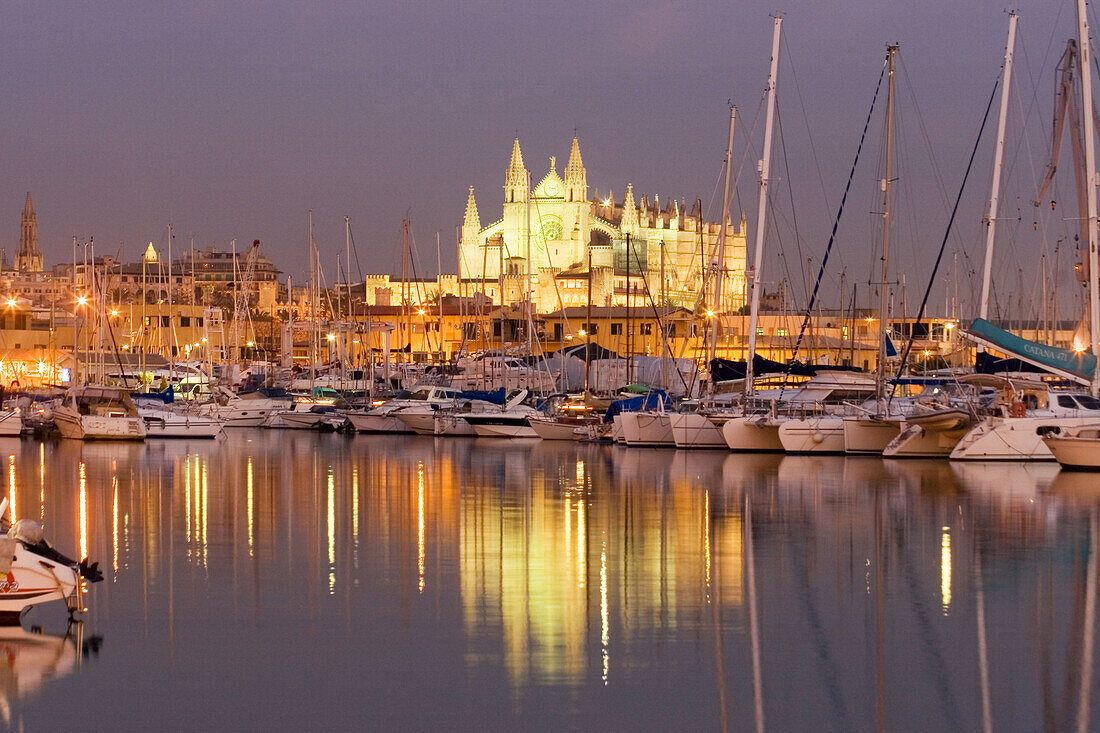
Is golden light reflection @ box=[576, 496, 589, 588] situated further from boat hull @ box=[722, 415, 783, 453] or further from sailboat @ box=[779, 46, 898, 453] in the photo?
boat hull @ box=[722, 415, 783, 453]

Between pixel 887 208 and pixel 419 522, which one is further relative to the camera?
pixel 887 208

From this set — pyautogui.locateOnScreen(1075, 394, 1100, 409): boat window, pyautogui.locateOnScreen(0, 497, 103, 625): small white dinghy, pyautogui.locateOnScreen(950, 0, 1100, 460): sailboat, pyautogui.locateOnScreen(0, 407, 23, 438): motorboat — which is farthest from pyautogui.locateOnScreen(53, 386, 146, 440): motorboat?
pyautogui.locateOnScreen(0, 497, 103, 625): small white dinghy

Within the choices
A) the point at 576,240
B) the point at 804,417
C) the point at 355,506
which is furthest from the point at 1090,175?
the point at 576,240

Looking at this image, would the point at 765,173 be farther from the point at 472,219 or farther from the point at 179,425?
the point at 472,219

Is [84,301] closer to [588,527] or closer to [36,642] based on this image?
[588,527]

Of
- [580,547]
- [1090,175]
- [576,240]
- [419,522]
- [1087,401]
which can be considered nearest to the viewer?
[580,547]

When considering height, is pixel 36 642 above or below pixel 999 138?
below

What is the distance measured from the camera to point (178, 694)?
35.4 ft

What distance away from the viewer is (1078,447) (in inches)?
1089

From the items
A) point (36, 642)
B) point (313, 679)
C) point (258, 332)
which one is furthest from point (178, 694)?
point (258, 332)

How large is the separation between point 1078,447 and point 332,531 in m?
14.5

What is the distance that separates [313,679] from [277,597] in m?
3.32

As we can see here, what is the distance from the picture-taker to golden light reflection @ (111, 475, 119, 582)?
1638 centimetres

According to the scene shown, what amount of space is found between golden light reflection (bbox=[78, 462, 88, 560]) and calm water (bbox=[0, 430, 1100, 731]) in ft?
0.34
